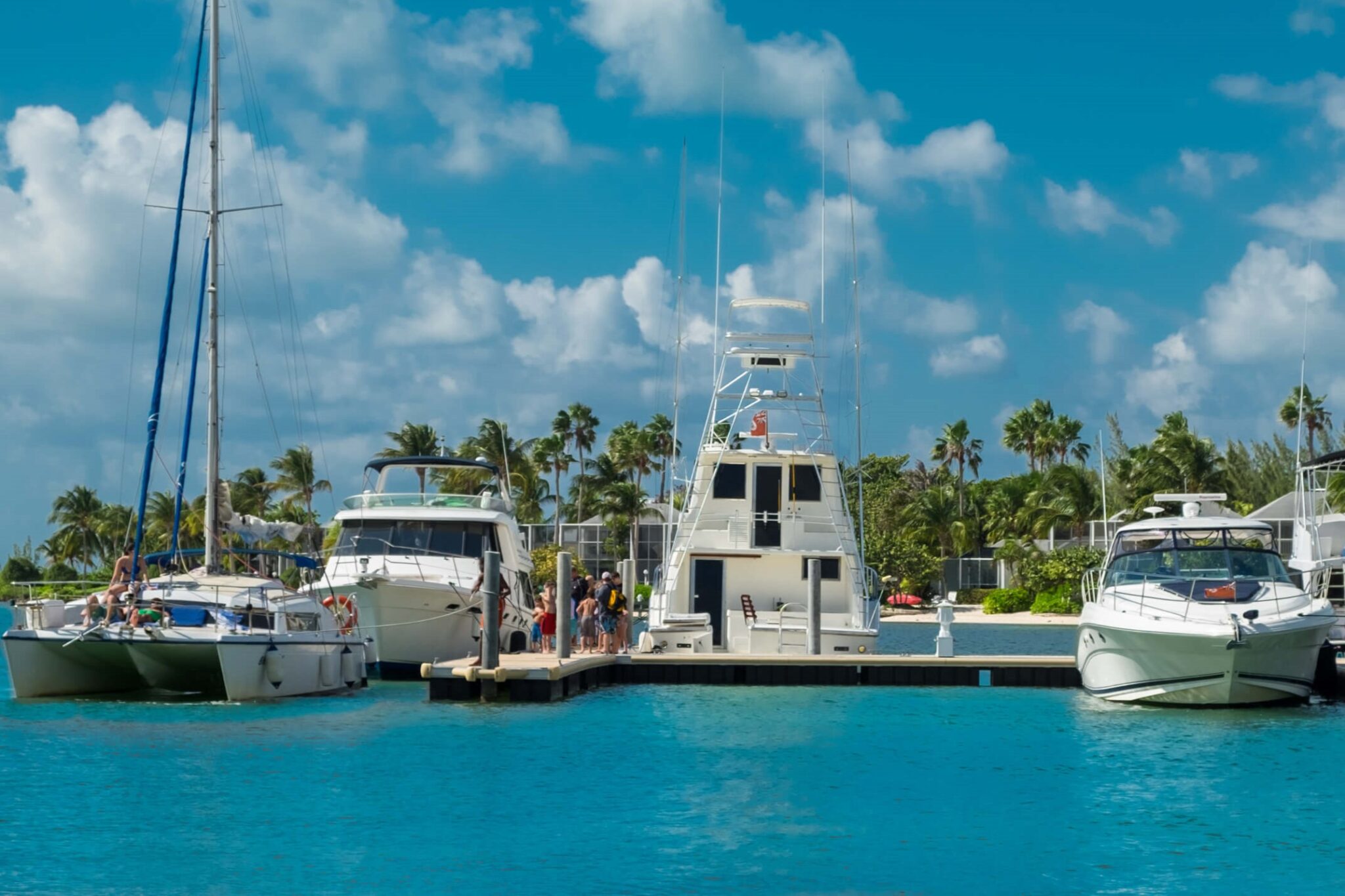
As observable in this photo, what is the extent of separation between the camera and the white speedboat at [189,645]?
25797 millimetres

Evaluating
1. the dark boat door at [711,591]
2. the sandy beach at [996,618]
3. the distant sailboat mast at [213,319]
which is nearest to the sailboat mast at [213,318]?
the distant sailboat mast at [213,319]

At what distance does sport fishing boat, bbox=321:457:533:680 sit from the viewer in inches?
1216

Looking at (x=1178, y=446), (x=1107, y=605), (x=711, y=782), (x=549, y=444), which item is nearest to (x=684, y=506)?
(x=1107, y=605)

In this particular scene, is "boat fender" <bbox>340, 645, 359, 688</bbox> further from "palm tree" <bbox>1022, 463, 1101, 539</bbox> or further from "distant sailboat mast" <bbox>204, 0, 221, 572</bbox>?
"palm tree" <bbox>1022, 463, 1101, 539</bbox>

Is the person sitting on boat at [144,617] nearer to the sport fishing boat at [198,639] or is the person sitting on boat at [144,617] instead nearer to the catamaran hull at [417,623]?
the sport fishing boat at [198,639]

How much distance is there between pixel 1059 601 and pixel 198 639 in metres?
48.3

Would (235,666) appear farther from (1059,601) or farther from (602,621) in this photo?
(1059,601)

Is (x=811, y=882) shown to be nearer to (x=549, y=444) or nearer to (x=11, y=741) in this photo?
(x=11, y=741)

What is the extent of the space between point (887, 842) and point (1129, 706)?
1114 cm

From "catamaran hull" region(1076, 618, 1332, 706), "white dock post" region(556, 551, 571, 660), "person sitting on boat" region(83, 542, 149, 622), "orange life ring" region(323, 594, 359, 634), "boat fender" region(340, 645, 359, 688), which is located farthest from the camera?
"orange life ring" region(323, 594, 359, 634)

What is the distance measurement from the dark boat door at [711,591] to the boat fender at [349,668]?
6.87 metres

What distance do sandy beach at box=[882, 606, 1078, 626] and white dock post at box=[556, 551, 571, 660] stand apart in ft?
119

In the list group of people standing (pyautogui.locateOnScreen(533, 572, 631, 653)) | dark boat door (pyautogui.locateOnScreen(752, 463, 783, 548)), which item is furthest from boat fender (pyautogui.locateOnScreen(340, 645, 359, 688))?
dark boat door (pyautogui.locateOnScreen(752, 463, 783, 548))

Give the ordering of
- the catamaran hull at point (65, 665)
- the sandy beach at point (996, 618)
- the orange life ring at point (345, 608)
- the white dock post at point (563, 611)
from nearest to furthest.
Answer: the catamaran hull at point (65, 665)
the white dock post at point (563, 611)
the orange life ring at point (345, 608)
the sandy beach at point (996, 618)
